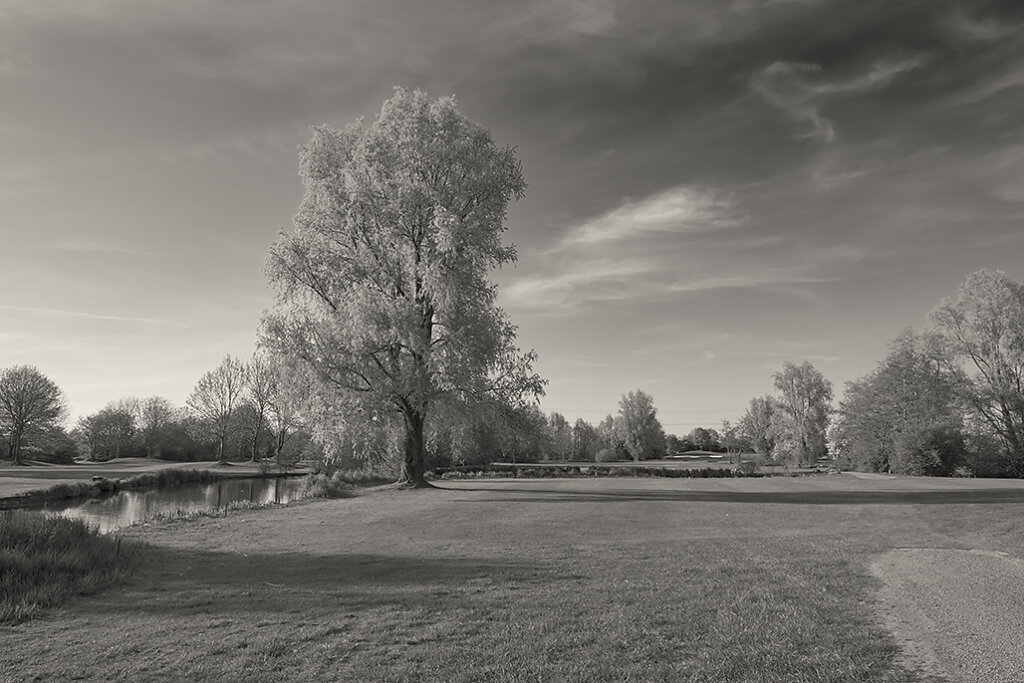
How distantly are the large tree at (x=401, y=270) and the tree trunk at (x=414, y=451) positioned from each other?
6cm

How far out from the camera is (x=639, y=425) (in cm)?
10206

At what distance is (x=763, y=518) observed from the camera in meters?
16.9

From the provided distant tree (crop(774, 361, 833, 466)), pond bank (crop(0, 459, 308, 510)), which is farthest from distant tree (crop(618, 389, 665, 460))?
pond bank (crop(0, 459, 308, 510))

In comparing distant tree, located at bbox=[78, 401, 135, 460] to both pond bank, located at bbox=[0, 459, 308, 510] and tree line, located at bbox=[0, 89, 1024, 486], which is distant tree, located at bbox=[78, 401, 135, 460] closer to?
pond bank, located at bbox=[0, 459, 308, 510]

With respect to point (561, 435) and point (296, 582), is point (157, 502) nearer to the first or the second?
point (296, 582)

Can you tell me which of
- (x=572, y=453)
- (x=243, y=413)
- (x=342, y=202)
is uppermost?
(x=342, y=202)

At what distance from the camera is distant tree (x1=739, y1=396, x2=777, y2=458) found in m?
80.9

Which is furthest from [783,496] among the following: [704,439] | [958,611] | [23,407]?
[704,439]

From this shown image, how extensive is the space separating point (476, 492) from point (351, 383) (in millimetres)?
6998

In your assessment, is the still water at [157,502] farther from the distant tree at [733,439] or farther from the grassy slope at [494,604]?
the distant tree at [733,439]

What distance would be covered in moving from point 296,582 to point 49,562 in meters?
3.63

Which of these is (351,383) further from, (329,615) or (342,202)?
(329,615)

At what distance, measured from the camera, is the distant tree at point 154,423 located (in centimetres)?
8133

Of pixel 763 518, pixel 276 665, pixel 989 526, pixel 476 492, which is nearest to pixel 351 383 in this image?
pixel 476 492
